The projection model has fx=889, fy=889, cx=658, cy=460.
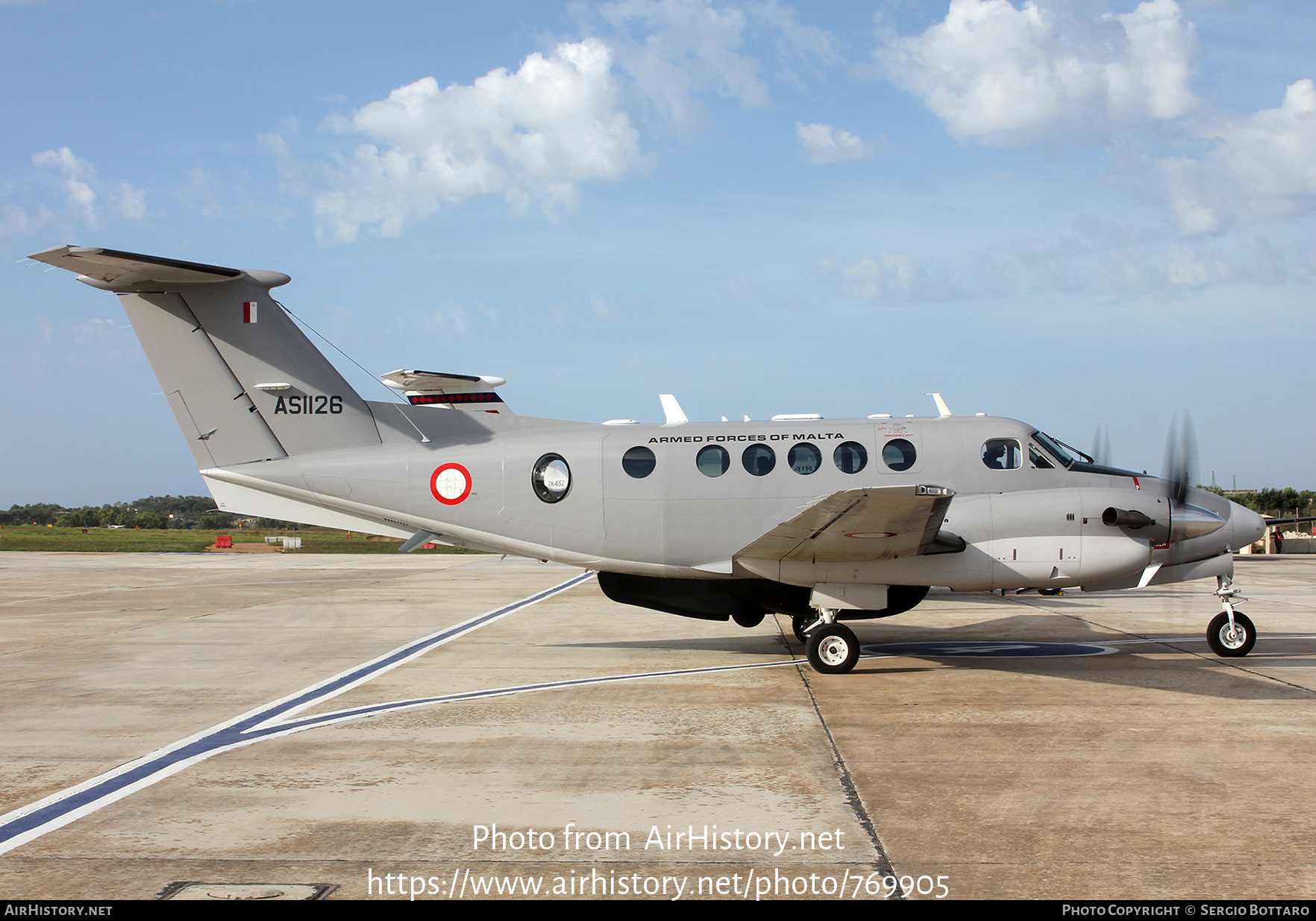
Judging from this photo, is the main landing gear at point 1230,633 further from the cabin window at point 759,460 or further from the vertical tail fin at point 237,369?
the vertical tail fin at point 237,369

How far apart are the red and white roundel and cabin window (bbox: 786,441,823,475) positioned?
4.08 m

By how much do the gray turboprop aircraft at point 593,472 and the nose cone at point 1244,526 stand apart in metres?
0.05

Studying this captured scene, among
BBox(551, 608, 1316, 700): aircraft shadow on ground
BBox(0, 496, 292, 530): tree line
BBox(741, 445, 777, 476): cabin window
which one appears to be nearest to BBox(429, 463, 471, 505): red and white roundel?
BBox(551, 608, 1316, 700): aircraft shadow on ground

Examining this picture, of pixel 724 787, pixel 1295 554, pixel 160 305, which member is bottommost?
pixel 1295 554

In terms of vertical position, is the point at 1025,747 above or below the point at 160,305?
below

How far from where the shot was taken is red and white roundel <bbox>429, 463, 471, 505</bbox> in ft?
37.0

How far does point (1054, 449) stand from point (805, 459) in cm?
321

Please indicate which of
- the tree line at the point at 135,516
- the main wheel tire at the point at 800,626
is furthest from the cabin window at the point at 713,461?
the tree line at the point at 135,516

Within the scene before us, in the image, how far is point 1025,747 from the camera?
7.18 metres

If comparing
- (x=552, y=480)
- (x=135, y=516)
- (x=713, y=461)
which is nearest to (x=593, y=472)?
(x=552, y=480)

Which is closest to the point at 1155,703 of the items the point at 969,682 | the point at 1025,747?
the point at 969,682
